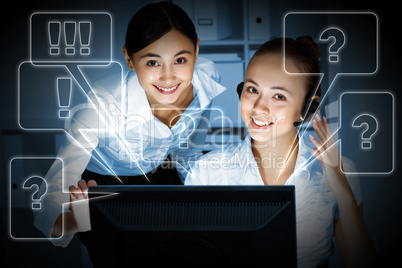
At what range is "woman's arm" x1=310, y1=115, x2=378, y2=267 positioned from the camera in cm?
148

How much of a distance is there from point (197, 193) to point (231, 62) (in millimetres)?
1052

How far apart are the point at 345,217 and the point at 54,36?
5.66ft

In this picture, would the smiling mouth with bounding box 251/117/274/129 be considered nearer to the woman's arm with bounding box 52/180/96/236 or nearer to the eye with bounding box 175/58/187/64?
the eye with bounding box 175/58/187/64

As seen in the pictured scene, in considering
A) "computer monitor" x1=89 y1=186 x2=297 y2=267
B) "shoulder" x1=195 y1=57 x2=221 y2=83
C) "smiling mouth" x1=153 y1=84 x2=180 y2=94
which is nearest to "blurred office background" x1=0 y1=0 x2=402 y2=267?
"shoulder" x1=195 y1=57 x2=221 y2=83

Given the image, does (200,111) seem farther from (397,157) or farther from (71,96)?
(397,157)

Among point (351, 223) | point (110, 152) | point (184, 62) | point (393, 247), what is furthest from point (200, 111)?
point (393, 247)

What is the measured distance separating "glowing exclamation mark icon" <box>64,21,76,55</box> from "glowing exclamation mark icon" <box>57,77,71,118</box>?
153 mm

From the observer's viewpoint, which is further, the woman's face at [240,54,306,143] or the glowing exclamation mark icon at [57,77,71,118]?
the glowing exclamation mark icon at [57,77,71,118]

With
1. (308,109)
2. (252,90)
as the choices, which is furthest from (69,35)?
(308,109)

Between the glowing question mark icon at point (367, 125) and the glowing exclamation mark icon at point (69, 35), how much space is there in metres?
1.57

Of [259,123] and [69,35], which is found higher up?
[69,35]

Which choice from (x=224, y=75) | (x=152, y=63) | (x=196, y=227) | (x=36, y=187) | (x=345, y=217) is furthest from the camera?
(x=36, y=187)

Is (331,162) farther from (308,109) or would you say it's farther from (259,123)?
(259,123)

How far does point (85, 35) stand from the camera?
1890 mm
